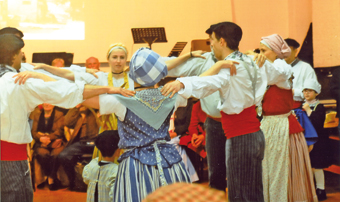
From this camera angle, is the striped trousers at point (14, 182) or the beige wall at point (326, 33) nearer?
the striped trousers at point (14, 182)

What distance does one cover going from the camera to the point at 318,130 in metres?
4.36

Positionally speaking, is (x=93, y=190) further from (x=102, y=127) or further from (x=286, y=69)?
(x=286, y=69)

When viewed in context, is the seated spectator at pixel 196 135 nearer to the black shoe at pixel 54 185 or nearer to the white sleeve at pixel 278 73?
the white sleeve at pixel 278 73

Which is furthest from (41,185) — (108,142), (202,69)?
(202,69)

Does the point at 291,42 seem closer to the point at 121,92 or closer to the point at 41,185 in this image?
the point at 121,92

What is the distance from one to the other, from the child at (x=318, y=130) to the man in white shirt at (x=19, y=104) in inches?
116

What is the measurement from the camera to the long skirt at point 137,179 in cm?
198

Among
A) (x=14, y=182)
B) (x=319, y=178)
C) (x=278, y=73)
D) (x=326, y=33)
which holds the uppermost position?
(x=326, y=33)

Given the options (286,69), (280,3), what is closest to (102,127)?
(286,69)

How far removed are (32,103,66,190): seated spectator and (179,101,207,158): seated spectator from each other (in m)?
1.60

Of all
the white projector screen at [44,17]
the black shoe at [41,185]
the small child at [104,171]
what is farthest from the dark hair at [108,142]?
the white projector screen at [44,17]

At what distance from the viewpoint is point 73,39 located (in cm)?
630

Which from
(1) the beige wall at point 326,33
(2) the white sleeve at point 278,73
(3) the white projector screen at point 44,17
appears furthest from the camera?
(3) the white projector screen at point 44,17

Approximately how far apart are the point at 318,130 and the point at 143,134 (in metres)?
2.99
